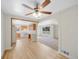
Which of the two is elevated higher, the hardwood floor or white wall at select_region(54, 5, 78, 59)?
white wall at select_region(54, 5, 78, 59)

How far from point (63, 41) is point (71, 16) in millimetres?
1262

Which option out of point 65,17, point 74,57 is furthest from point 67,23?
point 74,57

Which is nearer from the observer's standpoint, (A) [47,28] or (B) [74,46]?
(B) [74,46]

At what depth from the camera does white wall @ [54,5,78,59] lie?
9.75 ft

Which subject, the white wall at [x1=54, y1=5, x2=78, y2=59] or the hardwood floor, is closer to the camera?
the white wall at [x1=54, y1=5, x2=78, y2=59]

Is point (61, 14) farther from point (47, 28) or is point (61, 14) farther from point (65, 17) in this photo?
point (47, 28)

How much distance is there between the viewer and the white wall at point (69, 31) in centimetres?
297

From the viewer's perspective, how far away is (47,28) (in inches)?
464

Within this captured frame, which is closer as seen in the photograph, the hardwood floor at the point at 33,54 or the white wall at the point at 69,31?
the white wall at the point at 69,31

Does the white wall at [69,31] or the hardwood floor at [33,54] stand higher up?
the white wall at [69,31]

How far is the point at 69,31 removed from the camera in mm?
3326

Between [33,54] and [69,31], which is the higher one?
[69,31]

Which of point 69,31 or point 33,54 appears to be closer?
point 69,31

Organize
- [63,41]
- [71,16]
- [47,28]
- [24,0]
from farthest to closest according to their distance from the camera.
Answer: [47,28], [63,41], [71,16], [24,0]
